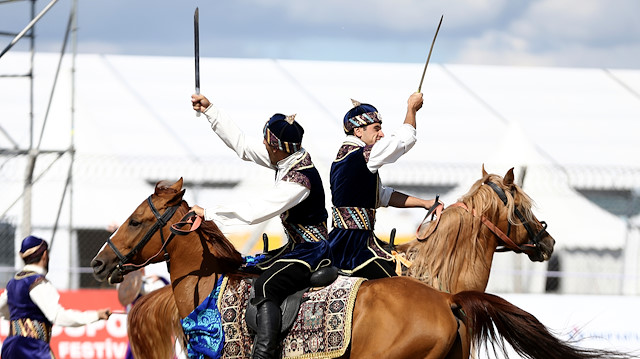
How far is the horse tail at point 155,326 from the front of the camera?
448 centimetres

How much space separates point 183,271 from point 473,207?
174 centimetres

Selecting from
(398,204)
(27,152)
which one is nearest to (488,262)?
(398,204)

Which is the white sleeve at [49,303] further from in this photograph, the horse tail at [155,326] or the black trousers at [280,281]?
the black trousers at [280,281]

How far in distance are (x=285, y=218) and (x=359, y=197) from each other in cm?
53

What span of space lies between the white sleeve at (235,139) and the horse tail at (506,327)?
4.74 feet

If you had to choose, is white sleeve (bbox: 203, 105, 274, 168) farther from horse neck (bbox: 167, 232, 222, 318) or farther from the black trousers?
the black trousers

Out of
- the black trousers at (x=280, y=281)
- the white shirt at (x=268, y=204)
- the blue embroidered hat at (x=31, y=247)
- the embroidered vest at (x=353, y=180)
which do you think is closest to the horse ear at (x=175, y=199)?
the white shirt at (x=268, y=204)

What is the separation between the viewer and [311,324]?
3.85 meters

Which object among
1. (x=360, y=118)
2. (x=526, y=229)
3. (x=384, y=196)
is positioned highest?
(x=360, y=118)

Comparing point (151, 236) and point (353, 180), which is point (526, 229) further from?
point (151, 236)

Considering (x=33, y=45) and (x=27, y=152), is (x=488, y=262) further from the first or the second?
(x=33, y=45)

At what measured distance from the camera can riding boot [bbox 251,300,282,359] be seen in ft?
12.3

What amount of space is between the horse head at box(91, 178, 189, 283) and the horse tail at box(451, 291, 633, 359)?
1.55 metres

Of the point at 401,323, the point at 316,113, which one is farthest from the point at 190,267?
the point at 316,113
